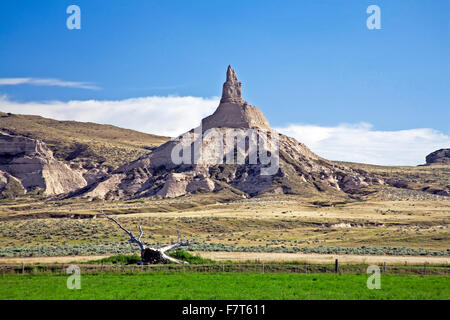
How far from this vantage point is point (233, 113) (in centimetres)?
14388

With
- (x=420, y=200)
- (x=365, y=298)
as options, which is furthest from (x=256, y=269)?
(x=420, y=200)

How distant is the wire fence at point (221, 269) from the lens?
30.5m

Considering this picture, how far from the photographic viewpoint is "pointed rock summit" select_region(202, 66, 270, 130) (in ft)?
465

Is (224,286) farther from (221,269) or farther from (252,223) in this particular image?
(252,223)

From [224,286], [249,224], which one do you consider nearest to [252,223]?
[249,224]

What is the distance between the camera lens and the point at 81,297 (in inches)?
883

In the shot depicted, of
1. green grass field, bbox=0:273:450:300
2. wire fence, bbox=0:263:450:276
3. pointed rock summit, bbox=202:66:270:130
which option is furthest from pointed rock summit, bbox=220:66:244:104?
green grass field, bbox=0:273:450:300

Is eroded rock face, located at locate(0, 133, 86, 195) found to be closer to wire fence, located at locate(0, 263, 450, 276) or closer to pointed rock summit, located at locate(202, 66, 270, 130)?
pointed rock summit, located at locate(202, 66, 270, 130)

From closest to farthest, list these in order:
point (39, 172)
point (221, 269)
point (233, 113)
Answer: point (221, 269)
point (39, 172)
point (233, 113)

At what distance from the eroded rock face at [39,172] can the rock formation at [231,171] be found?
47.1 ft

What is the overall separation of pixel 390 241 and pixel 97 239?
3215cm

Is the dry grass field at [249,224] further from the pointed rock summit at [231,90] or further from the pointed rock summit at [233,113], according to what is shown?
the pointed rock summit at [231,90]

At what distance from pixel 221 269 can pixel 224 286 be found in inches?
243

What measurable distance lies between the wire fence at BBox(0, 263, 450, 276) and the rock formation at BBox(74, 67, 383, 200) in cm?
8306
